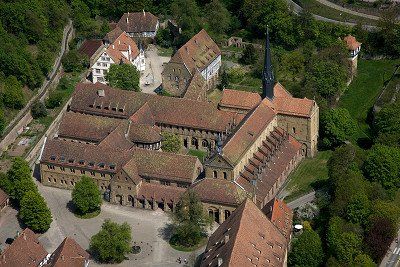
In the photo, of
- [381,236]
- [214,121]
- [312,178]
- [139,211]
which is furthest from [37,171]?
[381,236]

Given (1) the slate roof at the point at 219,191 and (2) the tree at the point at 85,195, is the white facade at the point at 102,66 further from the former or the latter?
(1) the slate roof at the point at 219,191

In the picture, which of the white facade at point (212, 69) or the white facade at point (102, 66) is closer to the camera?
the white facade at point (102, 66)

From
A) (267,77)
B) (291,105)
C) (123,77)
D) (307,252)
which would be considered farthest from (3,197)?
(291,105)

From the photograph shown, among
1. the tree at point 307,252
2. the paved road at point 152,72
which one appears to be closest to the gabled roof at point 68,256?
the tree at point 307,252

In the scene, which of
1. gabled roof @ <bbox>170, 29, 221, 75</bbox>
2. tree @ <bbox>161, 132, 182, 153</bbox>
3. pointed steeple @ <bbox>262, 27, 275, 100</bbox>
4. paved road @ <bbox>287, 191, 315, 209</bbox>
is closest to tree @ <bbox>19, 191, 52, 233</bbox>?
tree @ <bbox>161, 132, 182, 153</bbox>

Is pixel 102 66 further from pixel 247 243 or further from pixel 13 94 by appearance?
pixel 247 243

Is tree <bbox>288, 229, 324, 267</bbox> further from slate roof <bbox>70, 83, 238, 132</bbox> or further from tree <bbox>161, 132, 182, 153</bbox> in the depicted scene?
slate roof <bbox>70, 83, 238, 132</bbox>

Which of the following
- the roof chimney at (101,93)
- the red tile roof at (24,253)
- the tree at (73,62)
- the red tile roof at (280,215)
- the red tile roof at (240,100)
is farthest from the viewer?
the tree at (73,62)
